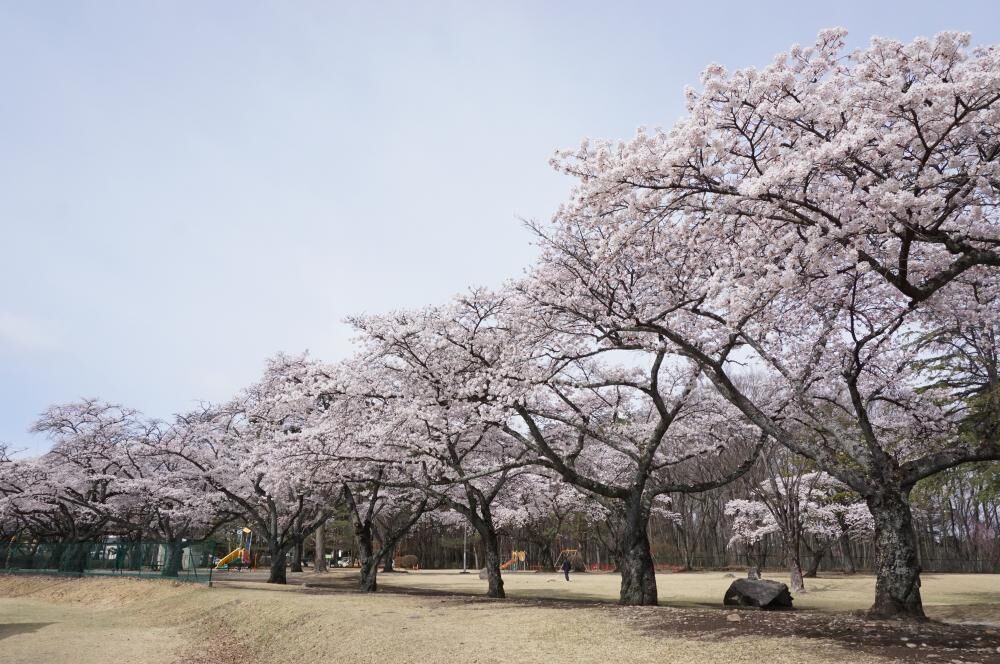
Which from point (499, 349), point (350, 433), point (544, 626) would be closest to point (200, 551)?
point (350, 433)

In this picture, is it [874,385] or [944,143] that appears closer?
[944,143]

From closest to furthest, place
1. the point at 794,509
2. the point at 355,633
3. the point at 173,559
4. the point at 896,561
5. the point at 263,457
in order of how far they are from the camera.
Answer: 1. the point at 896,561
2. the point at 355,633
3. the point at 263,457
4. the point at 794,509
5. the point at 173,559

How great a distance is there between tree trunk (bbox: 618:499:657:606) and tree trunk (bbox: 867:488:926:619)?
559 cm

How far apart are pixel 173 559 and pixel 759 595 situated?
20.2 metres

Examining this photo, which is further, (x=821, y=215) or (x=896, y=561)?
(x=896, y=561)

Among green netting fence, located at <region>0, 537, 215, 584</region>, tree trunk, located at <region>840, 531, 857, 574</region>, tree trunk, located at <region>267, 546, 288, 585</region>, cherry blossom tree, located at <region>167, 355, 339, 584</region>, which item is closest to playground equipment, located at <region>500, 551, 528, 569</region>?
tree trunk, located at <region>840, 531, 857, 574</region>

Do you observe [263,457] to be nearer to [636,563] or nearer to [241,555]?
[636,563]

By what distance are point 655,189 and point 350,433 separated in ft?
37.7

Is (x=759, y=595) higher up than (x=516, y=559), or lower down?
higher up

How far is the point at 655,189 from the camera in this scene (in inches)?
346

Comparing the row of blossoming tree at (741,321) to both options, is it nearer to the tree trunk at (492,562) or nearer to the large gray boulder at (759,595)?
the tree trunk at (492,562)

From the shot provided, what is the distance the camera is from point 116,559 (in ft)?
86.4

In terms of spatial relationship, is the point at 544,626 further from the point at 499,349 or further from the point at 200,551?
the point at 200,551

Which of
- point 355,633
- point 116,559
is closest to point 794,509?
point 355,633
